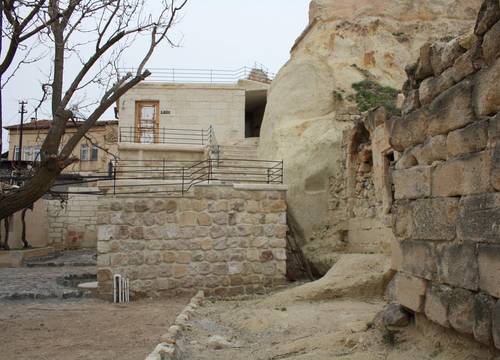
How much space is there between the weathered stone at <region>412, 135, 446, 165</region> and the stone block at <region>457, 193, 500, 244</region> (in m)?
0.50

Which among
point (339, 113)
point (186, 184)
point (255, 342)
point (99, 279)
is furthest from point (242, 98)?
point (255, 342)

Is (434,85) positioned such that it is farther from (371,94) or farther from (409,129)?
(371,94)

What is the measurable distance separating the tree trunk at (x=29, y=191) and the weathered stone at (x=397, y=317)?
14.4 ft

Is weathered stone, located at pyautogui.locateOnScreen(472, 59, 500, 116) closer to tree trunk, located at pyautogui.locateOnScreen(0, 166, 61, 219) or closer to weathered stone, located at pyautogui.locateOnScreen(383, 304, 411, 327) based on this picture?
weathered stone, located at pyautogui.locateOnScreen(383, 304, 411, 327)

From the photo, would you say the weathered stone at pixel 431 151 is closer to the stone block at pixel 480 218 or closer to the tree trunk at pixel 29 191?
the stone block at pixel 480 218

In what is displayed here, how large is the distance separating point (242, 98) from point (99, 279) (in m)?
14.6

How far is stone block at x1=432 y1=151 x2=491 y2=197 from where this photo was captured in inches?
129

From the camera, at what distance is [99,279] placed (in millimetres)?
10000

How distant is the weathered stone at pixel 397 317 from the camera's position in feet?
14.4

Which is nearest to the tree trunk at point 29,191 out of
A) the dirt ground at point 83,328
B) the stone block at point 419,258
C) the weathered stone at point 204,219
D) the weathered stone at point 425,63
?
the dirt ground at point 83,328

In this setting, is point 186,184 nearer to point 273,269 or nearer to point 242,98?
point 273,269

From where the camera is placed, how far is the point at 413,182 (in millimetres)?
4270

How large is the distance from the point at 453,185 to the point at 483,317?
3.02 ft

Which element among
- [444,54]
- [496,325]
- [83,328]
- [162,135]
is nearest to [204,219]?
[83,328]
